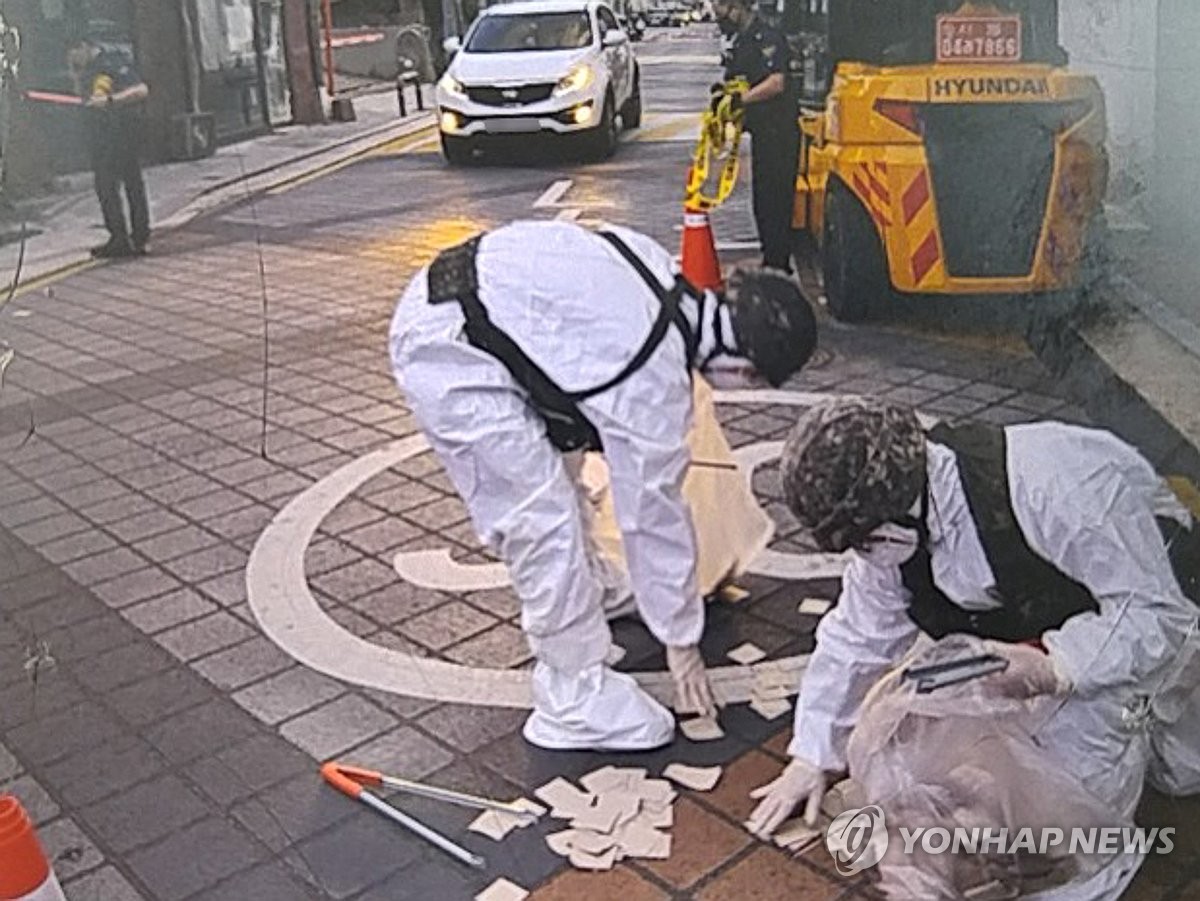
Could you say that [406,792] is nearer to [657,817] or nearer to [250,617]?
[657,817]

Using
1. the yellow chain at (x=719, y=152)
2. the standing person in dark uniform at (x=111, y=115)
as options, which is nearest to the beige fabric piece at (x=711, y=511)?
the standing person in dark uniform at (x=111, y=115)

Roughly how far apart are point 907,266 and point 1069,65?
139cm

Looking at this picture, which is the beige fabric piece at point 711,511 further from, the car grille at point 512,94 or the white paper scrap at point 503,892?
the car grille at point 512,94

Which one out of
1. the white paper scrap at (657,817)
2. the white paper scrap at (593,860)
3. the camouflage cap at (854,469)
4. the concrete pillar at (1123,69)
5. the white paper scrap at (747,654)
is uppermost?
the concrete pillar at (1123,69)

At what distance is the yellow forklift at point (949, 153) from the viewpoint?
2109 mm

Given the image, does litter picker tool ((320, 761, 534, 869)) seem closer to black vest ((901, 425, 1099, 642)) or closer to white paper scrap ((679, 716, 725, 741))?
white paper scrap ((679, 716, 725, 741))

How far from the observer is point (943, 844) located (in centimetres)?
159

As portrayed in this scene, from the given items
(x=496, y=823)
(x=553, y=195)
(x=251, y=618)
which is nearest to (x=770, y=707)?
(x=496, y=823)

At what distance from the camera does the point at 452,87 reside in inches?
345

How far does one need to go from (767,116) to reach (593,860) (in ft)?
10.2

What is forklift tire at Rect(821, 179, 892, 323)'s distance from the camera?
11.6 feet

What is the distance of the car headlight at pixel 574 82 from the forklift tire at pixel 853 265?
16.8 feet

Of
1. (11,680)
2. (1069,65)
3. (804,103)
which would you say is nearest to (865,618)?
(1069,65)

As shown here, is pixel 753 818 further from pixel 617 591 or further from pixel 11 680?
pixel 11 680
